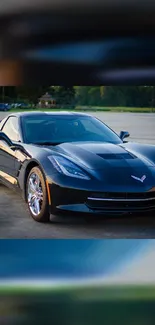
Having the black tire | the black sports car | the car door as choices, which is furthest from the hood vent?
the car door

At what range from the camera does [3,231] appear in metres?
2.97

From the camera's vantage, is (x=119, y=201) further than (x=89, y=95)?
Yes

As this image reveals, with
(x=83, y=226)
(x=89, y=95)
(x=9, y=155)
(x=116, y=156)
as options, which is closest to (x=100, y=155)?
(x=116, y=156)

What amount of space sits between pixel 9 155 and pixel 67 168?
854mm

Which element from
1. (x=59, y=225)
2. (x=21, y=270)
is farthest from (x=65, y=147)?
(x=21, y=270)

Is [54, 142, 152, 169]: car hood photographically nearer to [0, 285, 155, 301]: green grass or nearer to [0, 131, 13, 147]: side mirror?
[0, 131, 13, 147]: side mirror

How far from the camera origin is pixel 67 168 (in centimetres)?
305

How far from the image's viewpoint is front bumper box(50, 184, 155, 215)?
297 cm

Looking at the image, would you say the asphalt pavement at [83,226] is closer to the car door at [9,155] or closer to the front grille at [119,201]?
the front grille at [119,201]

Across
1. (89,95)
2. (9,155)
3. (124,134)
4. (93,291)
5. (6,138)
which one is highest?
(89,95)

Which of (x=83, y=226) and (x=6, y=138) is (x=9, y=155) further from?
(x=83, y=226)

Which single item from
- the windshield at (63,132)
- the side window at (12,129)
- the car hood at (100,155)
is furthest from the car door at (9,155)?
the car hood at (100,155)

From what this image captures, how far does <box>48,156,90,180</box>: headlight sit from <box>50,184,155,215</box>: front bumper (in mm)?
95

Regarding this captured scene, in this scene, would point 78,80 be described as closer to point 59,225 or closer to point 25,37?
point 25,37
